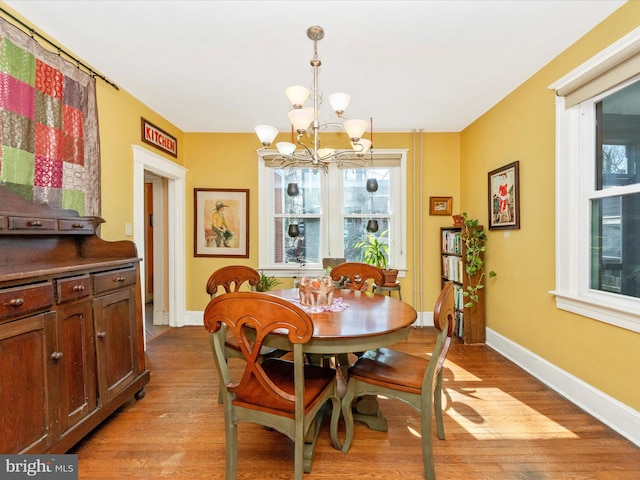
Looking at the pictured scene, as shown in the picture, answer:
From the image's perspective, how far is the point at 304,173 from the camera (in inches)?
161

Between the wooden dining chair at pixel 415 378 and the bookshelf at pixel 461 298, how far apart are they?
5.74ft

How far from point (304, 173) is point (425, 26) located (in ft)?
7.55

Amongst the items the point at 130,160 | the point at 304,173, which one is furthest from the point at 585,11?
the point at 130,160

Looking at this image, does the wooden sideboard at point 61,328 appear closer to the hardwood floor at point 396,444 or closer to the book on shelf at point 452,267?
the hardwood floor at point 396,444

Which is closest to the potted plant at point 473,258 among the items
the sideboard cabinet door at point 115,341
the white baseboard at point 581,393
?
the white baseboard at point 581,393

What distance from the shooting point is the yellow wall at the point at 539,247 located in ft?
Answer: 6.27

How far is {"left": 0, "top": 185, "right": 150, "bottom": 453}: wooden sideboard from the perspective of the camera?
136 centimetres

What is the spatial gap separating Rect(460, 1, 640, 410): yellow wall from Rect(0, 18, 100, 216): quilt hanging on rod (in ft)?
11.8

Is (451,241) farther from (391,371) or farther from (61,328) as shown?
(61,328)

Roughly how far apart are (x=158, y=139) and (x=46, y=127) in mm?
1440

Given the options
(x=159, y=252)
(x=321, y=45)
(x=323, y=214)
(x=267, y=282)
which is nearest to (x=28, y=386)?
(x=267, y=282)

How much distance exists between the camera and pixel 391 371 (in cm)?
167

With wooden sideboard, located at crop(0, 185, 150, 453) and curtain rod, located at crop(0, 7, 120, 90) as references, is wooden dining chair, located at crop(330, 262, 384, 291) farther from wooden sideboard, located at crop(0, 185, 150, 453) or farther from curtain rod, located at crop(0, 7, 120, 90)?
curtain rod, located at crop(0, 7, 120, 90)
